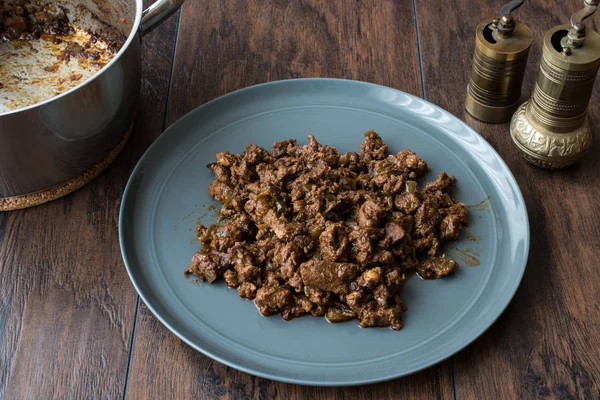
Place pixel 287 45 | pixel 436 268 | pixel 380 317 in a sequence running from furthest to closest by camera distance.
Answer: pixel 287 45
pixel 436 268
pixel 380 317

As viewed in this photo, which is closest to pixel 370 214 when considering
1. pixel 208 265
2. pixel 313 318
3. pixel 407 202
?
pixel 407 202

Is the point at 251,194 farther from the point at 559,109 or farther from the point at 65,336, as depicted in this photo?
the point at 559,109

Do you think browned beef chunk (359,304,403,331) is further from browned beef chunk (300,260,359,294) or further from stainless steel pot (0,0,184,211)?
stainless steel pot (0,0,184,211)

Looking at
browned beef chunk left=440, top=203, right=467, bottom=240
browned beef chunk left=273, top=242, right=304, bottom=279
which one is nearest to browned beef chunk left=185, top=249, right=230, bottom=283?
browned beef chunk left=273, top=242, right=304, bottom=279

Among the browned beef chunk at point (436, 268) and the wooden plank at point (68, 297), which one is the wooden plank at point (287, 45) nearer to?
the wooden plank at point (68, 297)

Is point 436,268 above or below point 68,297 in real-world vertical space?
above

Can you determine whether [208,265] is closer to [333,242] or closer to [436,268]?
[333,242]

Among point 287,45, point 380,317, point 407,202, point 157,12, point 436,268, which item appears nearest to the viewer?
point 380,317
